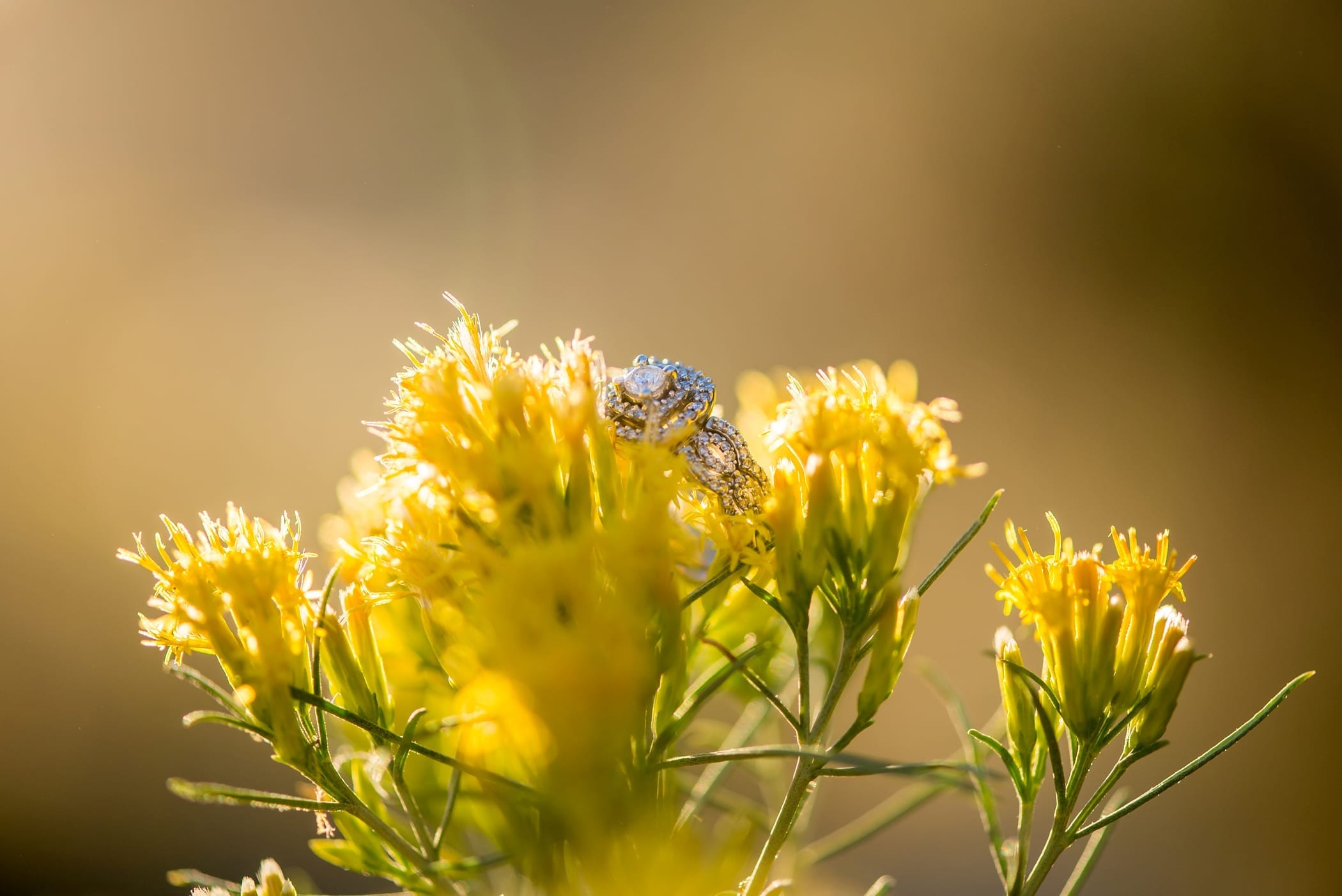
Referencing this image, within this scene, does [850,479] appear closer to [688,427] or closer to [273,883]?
[688,427]

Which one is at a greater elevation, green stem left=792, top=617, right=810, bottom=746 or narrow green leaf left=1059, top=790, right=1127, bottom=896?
green stem left=792, top=617, right=810, bottom=746

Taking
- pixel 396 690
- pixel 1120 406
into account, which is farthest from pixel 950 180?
pixel 396 690

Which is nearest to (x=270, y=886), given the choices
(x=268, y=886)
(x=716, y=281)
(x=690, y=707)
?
(x=268, y=886)

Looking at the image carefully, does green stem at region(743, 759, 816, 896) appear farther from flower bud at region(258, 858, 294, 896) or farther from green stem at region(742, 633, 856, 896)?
flower bud at region(258, 858, 294, 896)

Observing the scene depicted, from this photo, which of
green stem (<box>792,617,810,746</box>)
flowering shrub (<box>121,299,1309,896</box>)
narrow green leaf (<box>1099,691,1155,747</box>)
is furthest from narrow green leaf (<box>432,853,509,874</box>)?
narrow green leaf (<box>1099,691,1155,747</box>)

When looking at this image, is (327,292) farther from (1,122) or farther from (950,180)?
(950,180)

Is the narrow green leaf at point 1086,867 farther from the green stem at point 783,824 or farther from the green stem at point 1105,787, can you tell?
the green stem at point 783,824

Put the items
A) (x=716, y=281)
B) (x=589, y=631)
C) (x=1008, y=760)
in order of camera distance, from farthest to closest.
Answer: (x=716, y=281), (x=1008, y=760), (x=589, y=631)
